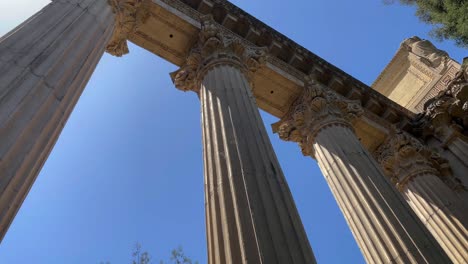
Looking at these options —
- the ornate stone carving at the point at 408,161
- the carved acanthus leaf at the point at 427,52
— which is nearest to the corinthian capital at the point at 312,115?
the ornate stone carving at the point at 408,161

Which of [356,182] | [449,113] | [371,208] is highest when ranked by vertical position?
[449,113]

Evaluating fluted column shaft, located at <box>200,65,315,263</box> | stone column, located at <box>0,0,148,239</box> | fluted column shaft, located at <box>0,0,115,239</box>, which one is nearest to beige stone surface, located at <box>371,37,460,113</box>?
fluted column shaft, located at <box>200,65,315,263</box>

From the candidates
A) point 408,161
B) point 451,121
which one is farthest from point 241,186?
point 451,121

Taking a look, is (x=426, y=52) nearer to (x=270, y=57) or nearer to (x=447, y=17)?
(x=270, y=57)

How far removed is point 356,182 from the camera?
55.6 ft

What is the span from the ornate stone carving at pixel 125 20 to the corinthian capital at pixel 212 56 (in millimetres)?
2637

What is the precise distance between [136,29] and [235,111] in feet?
25.9

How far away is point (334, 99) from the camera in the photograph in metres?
22.2

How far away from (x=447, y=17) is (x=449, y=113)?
430 inches

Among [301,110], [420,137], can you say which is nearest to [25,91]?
[301,110]

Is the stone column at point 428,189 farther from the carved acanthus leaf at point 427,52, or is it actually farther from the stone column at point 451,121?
the carved acanthus leaf at point 427,52

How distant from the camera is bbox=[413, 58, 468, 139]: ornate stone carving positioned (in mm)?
26109

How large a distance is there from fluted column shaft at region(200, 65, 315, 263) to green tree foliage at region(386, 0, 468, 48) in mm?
9373

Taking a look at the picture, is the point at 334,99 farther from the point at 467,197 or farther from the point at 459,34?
the point at 467,197
